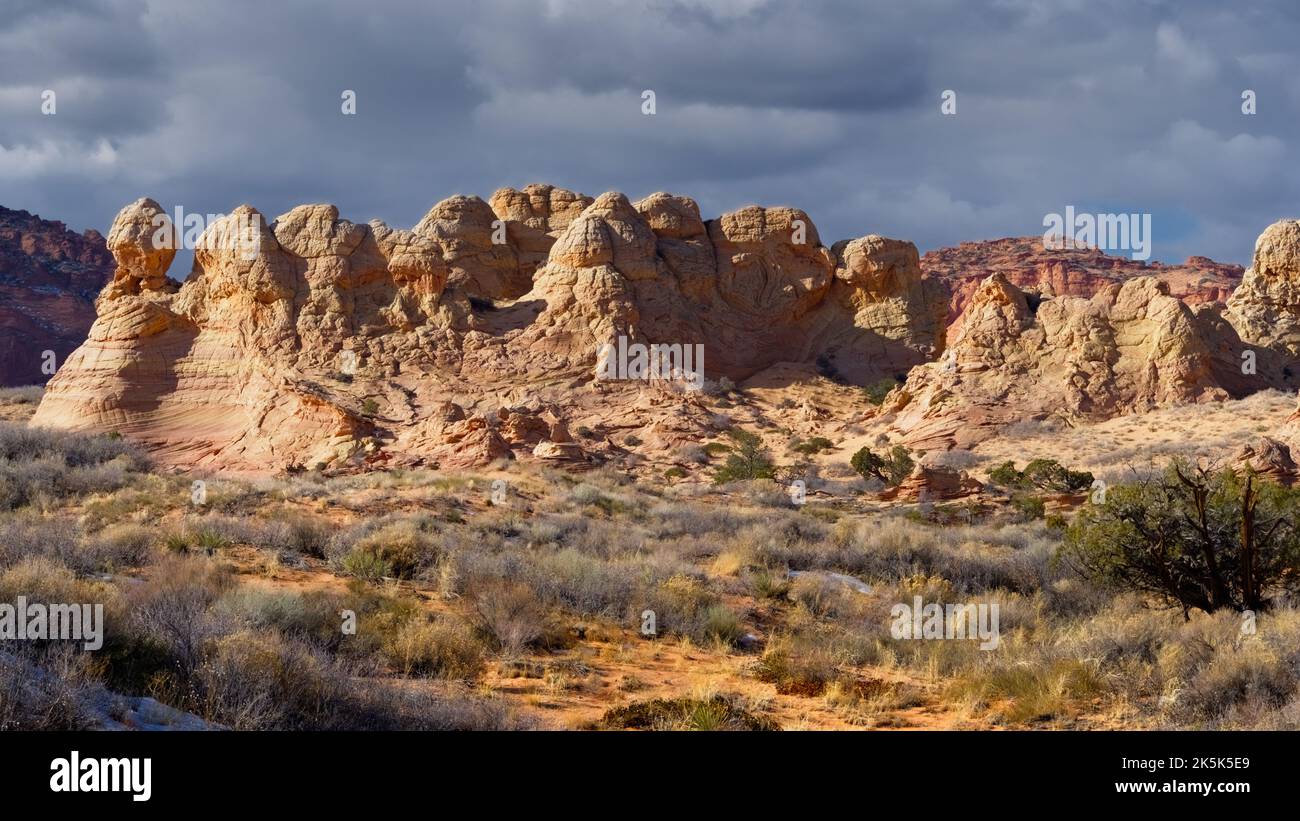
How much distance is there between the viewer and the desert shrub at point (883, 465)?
28.6 m

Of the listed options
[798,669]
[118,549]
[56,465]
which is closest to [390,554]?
[118,549]

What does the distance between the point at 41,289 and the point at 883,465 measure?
7649cm

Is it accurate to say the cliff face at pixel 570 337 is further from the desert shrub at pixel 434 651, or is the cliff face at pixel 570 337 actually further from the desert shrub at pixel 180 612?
the desert shrub at pixel 434 651

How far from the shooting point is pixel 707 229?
43406mm

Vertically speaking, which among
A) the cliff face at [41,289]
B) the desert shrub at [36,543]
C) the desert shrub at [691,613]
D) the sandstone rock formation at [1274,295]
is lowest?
the desert shrub at [691,613]

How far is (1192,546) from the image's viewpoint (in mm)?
11984

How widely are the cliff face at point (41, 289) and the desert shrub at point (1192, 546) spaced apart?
76.5m

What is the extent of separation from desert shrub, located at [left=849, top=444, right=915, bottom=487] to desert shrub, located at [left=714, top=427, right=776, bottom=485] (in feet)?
7.88

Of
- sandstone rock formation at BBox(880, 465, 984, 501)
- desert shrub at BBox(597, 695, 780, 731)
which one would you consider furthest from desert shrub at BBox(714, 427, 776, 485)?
desert shrub at BBox(597, 695, 780, 731)

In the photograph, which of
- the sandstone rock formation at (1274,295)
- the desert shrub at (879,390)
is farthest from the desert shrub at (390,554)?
the sandstone rock formation at (1274,295)

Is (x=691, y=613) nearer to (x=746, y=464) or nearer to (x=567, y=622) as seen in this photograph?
(x=567, y=622)

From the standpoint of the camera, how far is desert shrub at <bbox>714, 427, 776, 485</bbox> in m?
28.8

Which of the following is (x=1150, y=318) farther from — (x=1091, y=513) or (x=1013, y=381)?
(x=1091, y=513)
